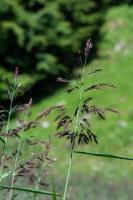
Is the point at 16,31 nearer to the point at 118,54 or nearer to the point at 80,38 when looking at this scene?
the point at 80,38

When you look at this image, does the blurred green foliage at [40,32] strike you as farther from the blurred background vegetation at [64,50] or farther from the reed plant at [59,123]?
the reed plant at [59,123]

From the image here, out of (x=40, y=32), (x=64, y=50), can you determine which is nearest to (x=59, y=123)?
(x=40, y=32)

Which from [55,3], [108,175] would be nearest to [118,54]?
[55,3]

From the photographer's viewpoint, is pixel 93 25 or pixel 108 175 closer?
pixel 108 175

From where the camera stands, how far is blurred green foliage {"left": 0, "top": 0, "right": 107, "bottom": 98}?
1078 inches

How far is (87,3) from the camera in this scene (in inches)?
1140

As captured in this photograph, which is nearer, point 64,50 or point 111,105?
point 111,105

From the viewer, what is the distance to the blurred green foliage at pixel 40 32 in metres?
27.4

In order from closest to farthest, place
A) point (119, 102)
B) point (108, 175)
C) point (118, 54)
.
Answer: point (108, 175), point (119, 102), point (118, 54)

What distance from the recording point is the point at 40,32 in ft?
91.4

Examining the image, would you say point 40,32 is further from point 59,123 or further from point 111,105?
point 59,123

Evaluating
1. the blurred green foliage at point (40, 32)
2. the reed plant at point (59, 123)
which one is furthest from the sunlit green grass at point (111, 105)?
the reed plant at point (59, 123)

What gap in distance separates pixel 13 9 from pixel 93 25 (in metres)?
A: 3.64

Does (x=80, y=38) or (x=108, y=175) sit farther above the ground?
(x=80, y=38)
